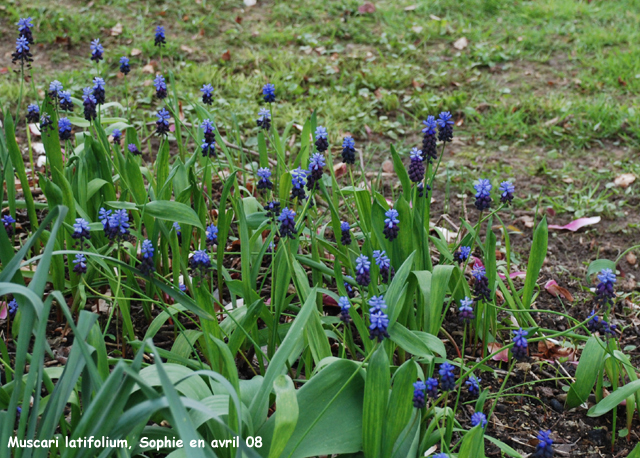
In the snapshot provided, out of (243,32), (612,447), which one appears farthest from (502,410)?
(243,32)

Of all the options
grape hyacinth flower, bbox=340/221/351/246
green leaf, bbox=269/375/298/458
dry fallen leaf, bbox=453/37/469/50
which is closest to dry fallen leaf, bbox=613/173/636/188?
dry fallen leaf, bbox=453/37/469/50

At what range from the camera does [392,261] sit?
208cm

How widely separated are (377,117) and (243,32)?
1.60m

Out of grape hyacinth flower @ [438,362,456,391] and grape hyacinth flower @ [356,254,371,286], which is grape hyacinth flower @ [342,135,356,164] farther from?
grape hyacinth flower @ [438,362,456,391]

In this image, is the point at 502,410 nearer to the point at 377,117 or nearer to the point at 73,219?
the point at 73,219

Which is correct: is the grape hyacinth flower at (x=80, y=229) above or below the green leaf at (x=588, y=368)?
above

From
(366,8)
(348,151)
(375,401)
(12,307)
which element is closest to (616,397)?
(375,401)

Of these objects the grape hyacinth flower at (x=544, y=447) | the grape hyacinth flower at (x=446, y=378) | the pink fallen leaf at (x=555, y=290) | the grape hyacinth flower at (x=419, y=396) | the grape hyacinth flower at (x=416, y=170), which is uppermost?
the grape hyacinth flower at (x=416, y=170)

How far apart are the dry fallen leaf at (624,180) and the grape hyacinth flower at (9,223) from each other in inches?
123

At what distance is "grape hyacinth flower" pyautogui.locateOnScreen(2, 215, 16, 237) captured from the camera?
2180mm

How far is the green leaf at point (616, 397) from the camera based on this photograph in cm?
175

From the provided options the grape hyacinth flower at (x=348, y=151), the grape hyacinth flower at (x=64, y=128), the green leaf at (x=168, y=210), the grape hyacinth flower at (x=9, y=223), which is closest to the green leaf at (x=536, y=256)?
the grape hyacinth flower at (x=348, y=151)

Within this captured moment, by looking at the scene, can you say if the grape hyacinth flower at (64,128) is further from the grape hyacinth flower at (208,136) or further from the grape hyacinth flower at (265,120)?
the grape hyacinth flower at (265,120)

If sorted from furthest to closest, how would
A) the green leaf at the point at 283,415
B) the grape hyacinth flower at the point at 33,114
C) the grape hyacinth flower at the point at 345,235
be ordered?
1. the grape hyacinth flower at the point at 33,114
2. the grape hyacinth flower at the point at 345,235
3. the green leaf at the point at 283,415
